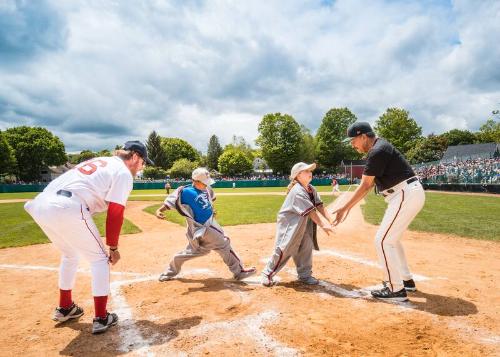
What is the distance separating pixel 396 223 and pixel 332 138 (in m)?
70.6

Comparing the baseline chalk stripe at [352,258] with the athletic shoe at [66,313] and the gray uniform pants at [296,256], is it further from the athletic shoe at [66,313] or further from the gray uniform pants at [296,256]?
the athletic shoe at [66,313]

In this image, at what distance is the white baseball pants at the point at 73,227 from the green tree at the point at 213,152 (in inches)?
Result: 3613

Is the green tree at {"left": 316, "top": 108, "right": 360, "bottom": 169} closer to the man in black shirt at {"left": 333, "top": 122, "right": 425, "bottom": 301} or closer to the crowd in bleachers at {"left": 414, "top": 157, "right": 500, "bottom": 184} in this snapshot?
the crowd in bleachers at {"left": 414, "top": 157, "right": 500, "bottom": 184}

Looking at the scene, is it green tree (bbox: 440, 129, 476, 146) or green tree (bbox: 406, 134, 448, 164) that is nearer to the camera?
green tree (bbox: 406, 134, 448, 164)

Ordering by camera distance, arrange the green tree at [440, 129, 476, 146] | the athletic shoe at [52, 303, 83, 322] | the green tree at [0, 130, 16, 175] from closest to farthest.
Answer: the athletic shoe at [52, 303, 83, 322]
the green tree at [0, 130, 16, 175]
the green tree at [440, 129, 476, 146]

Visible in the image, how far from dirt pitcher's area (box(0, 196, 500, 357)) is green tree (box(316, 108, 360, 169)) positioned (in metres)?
67.2

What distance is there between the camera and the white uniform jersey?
3.53m

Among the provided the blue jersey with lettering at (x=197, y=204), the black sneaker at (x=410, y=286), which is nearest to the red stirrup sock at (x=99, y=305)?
the blue jersey with lettering at (x=197, y=204)

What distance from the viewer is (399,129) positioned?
241 ft

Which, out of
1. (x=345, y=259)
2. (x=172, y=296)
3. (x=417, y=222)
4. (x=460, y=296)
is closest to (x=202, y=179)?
(x=172, y=296)

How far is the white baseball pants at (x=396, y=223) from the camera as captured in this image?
441 cm

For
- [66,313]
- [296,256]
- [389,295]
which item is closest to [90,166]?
[66,313]

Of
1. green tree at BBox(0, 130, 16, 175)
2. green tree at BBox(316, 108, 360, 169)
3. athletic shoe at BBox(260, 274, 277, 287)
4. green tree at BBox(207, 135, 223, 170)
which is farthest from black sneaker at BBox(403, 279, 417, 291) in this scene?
green tree at BBox(207, 135, 223, 170)

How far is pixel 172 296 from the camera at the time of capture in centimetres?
481
